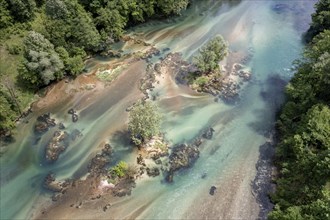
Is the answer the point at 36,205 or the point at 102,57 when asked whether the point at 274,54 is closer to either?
the point at 102,57

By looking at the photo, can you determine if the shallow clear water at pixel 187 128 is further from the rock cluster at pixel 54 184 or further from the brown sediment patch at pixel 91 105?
the rock cluster at pixel 54 184

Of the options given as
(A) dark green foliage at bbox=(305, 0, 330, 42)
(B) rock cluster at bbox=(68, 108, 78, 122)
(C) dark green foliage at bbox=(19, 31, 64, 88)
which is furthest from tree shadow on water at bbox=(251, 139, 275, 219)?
(C) dark green foliage at bbox=(19, 31, 64, 88)

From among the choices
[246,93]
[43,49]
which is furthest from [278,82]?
[43,49]

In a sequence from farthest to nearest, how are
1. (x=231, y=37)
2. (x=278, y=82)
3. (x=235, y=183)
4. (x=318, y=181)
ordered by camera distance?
(x=231, y=37) < (x=278, y=82) < (x=235, y=183) < (x=318, y=181)

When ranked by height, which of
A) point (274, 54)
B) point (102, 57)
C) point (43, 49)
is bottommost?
point (274, 54)

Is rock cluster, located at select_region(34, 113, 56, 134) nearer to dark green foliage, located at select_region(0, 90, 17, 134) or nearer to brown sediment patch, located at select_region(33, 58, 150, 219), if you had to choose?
brown sediment patch, located at select_region(33, 58, 150, 219)

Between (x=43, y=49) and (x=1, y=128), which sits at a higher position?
(x=43, y=49)
